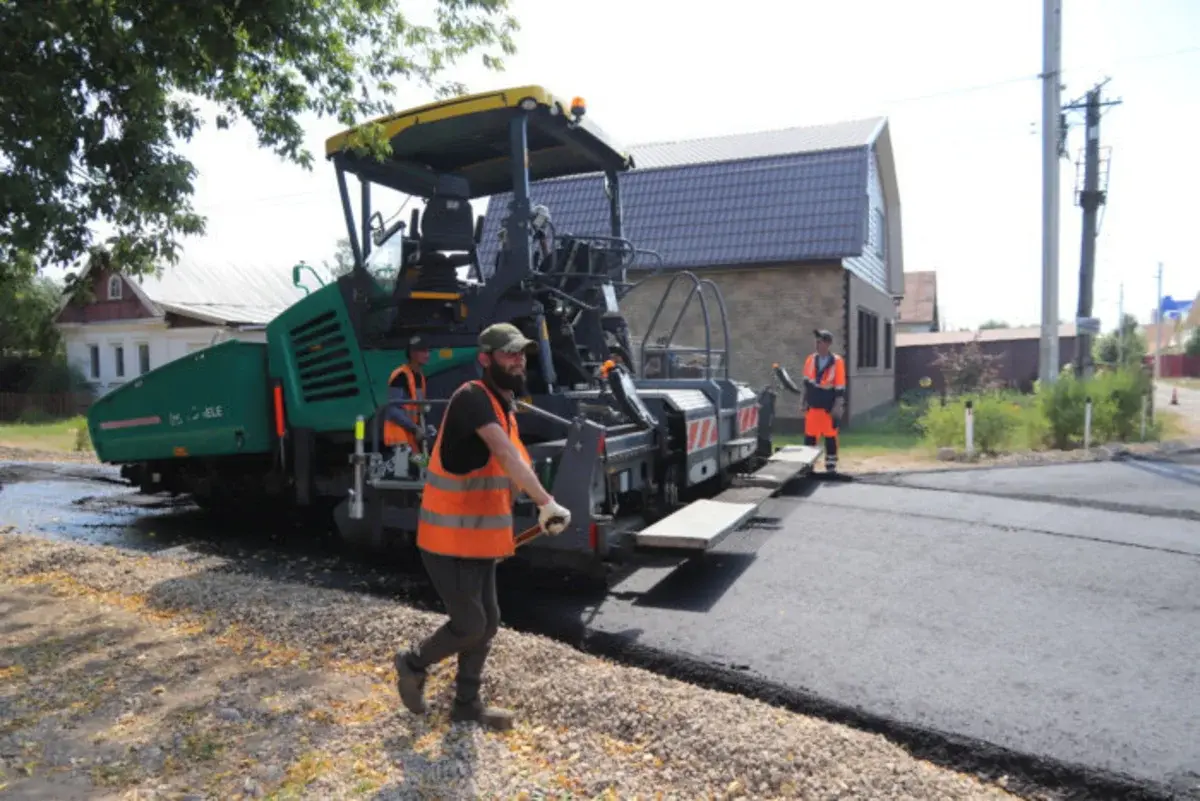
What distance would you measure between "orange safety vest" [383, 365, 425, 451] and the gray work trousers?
7.00 ft

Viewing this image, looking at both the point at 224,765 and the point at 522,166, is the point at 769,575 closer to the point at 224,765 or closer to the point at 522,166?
the point at 522,166

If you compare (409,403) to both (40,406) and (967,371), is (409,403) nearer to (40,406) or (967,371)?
(967,371)

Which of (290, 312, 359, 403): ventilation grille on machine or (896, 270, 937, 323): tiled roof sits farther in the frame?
(896, 270, 937, 323): tiled roof

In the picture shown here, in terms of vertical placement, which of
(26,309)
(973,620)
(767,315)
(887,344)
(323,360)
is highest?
(767,315)

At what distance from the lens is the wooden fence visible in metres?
27.5

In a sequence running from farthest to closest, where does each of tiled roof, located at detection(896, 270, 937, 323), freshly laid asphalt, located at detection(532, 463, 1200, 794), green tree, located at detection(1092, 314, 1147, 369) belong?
1. tiled roof, located at detection(896, 270, 937, 323)
2. green tree, located at detection(1092, 314, 1147, 369)
3. freshly laid asphalt, located at detection(532, 463, 1200, 794)

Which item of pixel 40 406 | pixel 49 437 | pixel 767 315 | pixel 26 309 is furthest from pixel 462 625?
pixel 40 406

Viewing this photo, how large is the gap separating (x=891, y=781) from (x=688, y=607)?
2.27 m

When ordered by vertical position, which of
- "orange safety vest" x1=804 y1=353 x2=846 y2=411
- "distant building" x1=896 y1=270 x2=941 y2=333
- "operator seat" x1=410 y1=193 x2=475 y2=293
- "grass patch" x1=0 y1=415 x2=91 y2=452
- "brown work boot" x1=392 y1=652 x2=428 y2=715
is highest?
"distant building" x1=896 y1=270 x2=941 y2=333

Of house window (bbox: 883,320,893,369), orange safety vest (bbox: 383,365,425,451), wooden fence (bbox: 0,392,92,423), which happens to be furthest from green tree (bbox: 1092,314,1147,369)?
wooden fence (bbox: 0,392,92,423)

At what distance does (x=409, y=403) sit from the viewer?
547 cm

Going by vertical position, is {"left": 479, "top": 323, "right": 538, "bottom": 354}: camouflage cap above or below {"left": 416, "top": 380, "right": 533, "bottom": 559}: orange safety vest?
above

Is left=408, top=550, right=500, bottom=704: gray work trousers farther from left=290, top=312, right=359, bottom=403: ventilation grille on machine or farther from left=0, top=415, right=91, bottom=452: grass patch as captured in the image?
left=0, top=415, right=91, bottom=452: grass patch

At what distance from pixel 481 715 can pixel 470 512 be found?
30.0 inches
